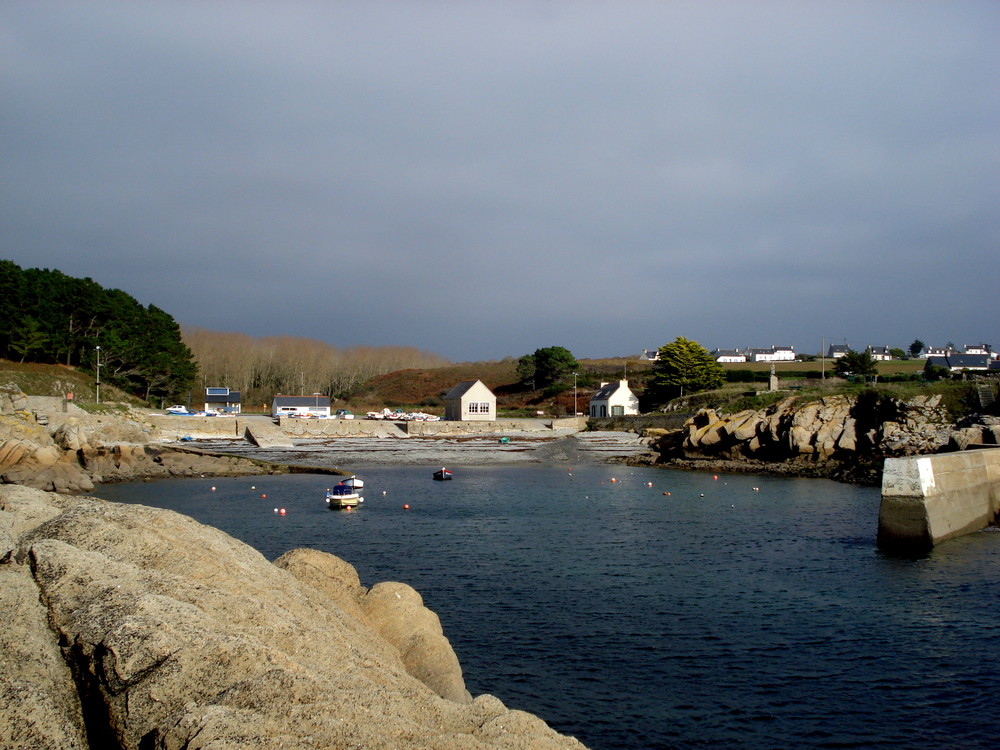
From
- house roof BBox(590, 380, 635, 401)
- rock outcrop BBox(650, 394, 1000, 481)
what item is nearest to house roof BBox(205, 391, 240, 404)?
house roof BBox(590, 380, 635, 401)

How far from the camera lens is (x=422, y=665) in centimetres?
1128

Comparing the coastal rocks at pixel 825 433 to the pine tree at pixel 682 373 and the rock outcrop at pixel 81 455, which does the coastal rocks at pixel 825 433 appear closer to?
the pine tree at pixel 682 373

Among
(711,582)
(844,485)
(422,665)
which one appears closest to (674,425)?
(844,485)

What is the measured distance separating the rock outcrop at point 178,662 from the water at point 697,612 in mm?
6213

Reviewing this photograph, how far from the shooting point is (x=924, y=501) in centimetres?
2412

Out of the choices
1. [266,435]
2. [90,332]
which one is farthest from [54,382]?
[266,435]

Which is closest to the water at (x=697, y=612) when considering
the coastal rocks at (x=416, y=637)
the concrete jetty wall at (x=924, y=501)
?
the concrete jetty wall at (x=924, y=501)

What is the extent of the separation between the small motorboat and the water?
2.48 ft

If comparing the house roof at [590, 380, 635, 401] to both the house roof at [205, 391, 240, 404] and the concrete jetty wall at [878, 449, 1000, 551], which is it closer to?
the house roof at [205, 391, 240, 404]

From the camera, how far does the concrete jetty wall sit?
24094mm

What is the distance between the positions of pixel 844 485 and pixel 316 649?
41373 millimetres

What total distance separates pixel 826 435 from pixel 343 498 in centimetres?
3248

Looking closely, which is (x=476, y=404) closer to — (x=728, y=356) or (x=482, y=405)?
(x=482, y=405)

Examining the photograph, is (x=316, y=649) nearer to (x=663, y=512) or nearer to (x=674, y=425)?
(x=663, y=512)
